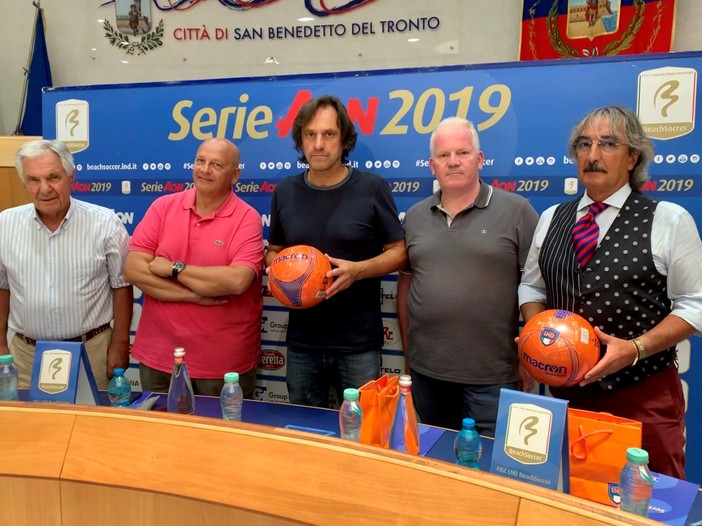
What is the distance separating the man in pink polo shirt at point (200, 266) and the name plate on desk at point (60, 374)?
723 mm

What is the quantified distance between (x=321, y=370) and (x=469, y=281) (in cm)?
88

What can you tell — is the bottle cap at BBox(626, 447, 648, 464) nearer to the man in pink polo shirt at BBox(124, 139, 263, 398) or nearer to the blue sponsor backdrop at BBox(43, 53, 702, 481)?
the man in pink polo shirt at BBox(124, 139, 263, 398)

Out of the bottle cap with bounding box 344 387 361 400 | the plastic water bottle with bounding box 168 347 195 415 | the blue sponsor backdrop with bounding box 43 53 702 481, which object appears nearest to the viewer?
the bottle cap with bounding box 344 387 361 400

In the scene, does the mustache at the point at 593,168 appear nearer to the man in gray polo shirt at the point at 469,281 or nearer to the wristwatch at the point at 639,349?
the man in gray polo shirt at the point at 469,281

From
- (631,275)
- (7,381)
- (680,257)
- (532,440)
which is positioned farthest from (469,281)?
(7,381)

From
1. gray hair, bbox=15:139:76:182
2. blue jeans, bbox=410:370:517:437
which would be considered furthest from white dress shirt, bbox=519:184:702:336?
gray hair, bbox=15:139:76:182

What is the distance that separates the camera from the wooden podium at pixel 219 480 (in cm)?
107

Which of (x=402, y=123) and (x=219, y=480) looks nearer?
(x=219, y=480)

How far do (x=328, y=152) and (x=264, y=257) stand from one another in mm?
655

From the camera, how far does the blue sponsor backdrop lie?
9.00ft

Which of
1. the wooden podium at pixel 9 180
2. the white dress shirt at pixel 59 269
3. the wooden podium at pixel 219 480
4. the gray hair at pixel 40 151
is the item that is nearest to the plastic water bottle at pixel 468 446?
the wooden podium at pixel 219 480

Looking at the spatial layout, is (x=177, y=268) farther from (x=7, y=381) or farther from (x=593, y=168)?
(x=593, y=168)

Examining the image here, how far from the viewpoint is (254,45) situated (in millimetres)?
4836

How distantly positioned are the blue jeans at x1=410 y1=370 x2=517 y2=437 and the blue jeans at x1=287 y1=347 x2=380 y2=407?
0.25 m
